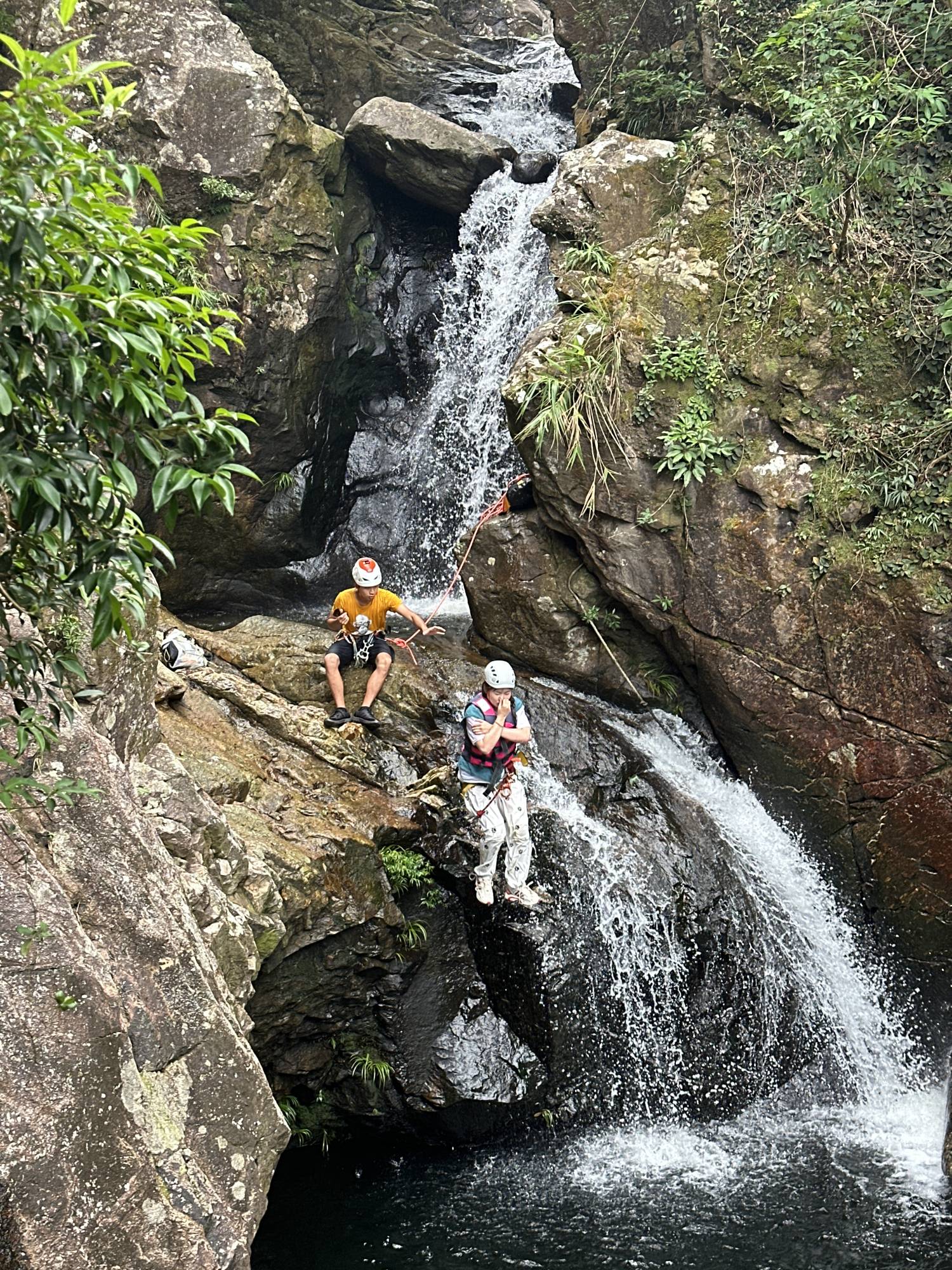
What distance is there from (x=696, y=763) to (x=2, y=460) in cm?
803

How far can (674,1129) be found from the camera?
7613mm

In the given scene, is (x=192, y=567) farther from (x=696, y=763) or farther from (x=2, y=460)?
(x=2, y=460)

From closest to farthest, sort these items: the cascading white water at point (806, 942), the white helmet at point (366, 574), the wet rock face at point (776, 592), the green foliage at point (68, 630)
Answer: the green foliage at point (68, 630) < the cascading white water at point (806, 942) < the wet rock face at point (776, 592) < the white helmet at point (366, 574)

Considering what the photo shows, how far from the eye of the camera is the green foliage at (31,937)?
3.85 metres

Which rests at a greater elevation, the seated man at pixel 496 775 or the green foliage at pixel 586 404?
the green foliage at pixel 586 404

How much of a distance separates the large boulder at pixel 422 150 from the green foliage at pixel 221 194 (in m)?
2.17

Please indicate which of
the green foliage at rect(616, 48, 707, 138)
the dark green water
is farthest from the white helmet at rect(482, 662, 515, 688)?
the green foliage at rect(616, 48, 707, 138)

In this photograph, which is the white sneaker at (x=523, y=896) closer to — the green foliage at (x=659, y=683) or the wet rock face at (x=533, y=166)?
the green foliage at (x=659, y=683)

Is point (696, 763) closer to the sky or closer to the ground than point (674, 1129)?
closer to the sky

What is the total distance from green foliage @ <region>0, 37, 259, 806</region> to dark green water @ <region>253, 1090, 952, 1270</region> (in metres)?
5.36

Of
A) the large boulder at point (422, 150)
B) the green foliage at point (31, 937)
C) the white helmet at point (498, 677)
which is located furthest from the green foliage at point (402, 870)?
the large boulder at point (422, 150)

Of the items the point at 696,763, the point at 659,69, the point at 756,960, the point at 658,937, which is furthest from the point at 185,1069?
the point at 659,69

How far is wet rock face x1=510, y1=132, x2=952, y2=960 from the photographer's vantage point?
8484 mm

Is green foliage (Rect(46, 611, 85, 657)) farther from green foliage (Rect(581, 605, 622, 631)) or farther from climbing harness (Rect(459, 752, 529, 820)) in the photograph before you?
green foliage (Rect(581, 605, 622, 631))
